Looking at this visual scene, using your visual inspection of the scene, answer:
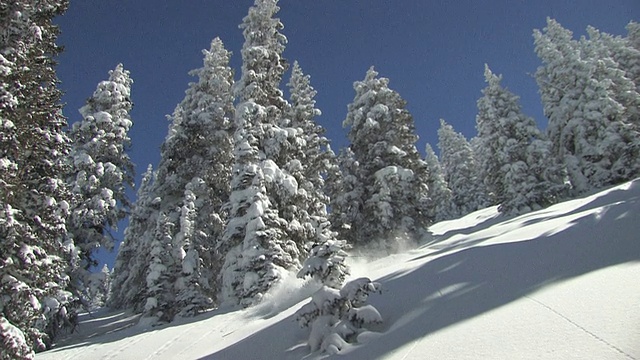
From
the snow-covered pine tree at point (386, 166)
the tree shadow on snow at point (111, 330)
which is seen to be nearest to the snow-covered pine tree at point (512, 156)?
the snow-covered pine tree at point (386, 166)

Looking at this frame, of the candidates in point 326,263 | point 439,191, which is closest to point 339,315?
point 326,263

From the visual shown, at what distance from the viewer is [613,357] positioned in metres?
3.44

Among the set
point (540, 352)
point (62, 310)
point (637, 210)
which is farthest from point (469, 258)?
point (62, 310)

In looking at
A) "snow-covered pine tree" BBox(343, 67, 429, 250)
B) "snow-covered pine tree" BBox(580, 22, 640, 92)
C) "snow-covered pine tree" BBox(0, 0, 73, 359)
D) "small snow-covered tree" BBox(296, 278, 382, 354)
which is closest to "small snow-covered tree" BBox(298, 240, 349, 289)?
"small snow-covered tree" BBox(296, 278, 382, 354)

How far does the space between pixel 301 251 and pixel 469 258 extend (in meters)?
10.7

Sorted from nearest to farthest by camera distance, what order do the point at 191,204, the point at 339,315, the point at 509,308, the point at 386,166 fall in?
the point at 509,308, the point at 339,315, the point at 191,204, the point at 386,166

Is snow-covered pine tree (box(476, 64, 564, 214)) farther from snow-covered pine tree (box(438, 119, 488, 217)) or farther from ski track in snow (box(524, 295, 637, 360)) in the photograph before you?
ski track in snow (box(524, 295, 637, 360))

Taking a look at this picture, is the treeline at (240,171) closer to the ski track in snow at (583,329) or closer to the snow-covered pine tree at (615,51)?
the snow-covered pine tree at (615,51)

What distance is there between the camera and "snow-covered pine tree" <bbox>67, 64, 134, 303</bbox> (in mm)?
20078

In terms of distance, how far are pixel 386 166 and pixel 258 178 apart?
11.9 meters

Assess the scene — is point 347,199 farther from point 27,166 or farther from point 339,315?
point 339,315

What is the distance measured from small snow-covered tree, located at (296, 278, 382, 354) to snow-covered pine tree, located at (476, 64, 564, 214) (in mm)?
24572

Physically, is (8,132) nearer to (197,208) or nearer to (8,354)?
(8,354)

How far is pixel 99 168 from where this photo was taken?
2077 cm
